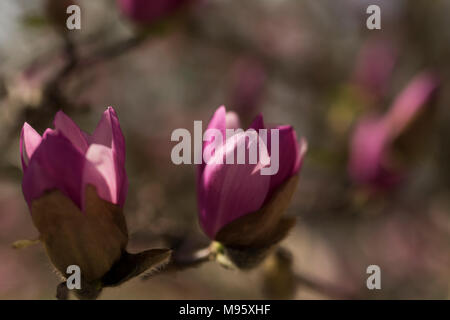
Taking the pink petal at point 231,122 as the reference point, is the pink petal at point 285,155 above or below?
below

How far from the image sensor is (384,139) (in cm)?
82

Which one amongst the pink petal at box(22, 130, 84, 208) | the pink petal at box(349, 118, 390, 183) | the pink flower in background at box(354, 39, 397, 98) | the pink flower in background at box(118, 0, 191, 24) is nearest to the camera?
the pink petal at box(22, 130, 84, 208)

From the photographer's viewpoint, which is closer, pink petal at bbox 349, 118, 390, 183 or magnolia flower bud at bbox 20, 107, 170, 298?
magnolia flower bud at bbox 20, 107, 170, 298

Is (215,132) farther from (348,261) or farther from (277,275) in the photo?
(348,261)

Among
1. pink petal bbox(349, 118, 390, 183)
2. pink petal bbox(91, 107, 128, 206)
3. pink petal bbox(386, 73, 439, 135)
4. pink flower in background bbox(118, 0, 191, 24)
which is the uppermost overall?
pink flower in background bbox(118, 0, 191, 24)

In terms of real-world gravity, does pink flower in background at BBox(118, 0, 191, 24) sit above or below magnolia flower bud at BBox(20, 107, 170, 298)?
above

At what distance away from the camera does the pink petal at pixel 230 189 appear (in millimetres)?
387

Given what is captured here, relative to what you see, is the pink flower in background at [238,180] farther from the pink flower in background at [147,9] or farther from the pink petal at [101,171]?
the pink flower in background at [147,9]

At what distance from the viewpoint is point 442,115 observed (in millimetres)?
1256

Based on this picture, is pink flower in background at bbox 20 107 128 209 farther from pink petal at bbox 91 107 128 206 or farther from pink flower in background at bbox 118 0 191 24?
pink flower in background at bbox 118 0 191 24

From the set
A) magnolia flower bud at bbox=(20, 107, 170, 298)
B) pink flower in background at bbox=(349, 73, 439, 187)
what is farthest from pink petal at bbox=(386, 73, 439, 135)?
magnolia flower bud at bbox=(20, 107, 170, 298)

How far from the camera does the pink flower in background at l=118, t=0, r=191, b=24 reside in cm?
70

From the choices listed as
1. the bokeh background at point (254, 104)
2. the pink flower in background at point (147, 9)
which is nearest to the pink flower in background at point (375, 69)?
the bokeh background at point (254, 104)

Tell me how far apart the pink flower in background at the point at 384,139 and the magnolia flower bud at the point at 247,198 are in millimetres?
438
